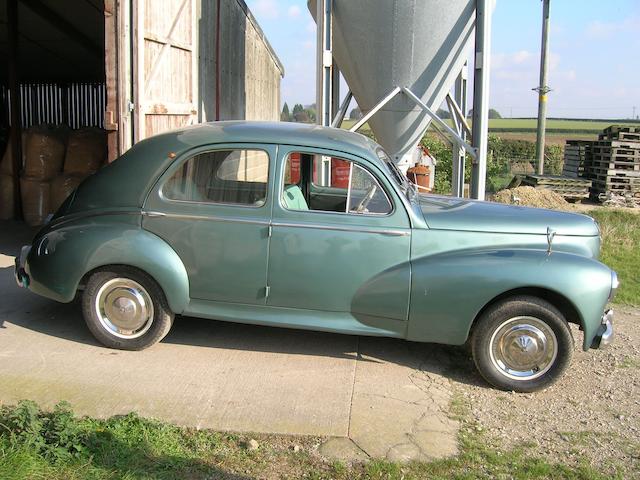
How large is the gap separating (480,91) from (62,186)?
6.10 m

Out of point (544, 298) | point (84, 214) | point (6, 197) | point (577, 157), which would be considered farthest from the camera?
point (577, 157)

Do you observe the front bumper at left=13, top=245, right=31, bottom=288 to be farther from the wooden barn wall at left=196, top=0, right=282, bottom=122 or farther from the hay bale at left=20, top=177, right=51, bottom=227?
the wooden barn wall at left=196, top=0, right=282, bottom=122

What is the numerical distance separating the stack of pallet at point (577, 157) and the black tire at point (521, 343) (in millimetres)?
15003

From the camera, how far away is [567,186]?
1683 cm

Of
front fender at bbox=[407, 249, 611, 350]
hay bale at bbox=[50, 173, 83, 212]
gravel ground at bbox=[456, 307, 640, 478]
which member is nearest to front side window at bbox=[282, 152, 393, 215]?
front fender at bbox=[407, 249, 611, 350]

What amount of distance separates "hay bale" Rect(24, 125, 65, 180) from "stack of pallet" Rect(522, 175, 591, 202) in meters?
11.9

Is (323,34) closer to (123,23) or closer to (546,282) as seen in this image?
(123,23)

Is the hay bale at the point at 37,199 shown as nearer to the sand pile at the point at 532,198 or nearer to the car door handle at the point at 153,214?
the car door handle at the point at 153,214

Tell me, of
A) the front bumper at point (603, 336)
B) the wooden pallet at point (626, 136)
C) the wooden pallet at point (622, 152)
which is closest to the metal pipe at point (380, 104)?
the front bumper at point (603, 336)

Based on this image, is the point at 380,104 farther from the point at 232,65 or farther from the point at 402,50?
the point at 232,65

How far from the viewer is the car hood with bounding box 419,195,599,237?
191 inches

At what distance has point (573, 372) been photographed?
5.11 meters

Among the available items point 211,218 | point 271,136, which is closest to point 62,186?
point 211,218

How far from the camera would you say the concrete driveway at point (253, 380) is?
4023 mm
